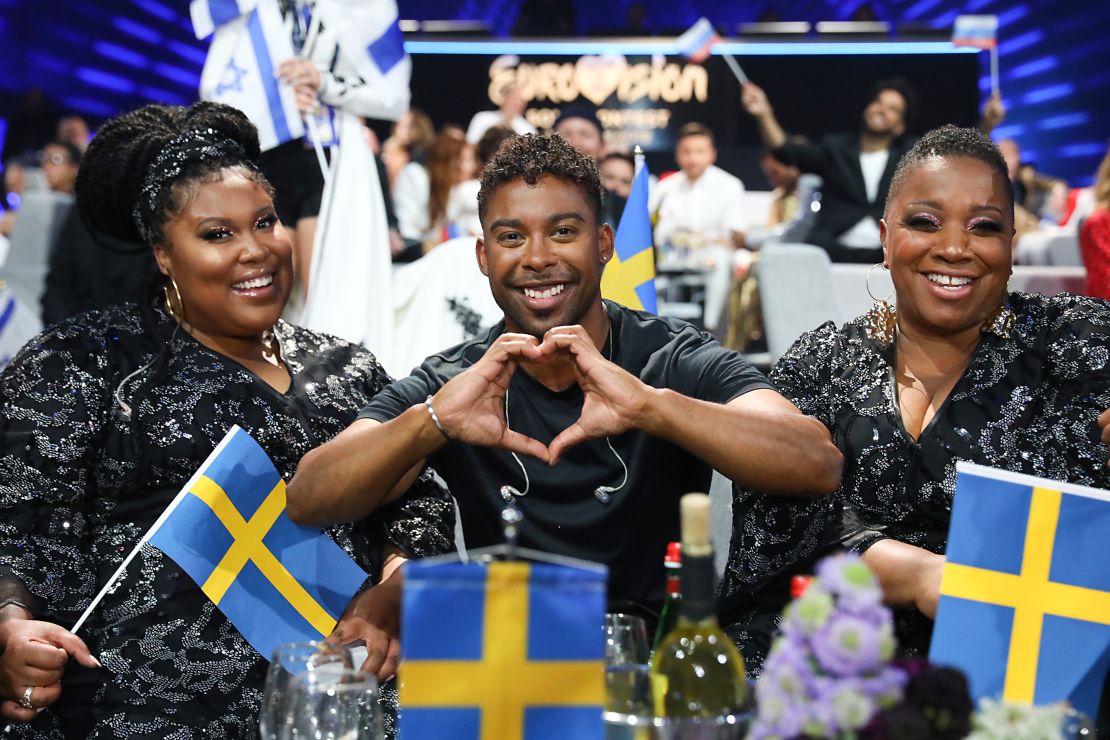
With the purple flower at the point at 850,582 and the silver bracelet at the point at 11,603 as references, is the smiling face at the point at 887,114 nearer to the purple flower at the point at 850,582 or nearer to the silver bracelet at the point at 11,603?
the silver bracelet at the point at 11,603

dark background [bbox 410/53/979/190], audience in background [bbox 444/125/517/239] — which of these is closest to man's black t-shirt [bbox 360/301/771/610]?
audience in background [bbox 444/125/517/239]

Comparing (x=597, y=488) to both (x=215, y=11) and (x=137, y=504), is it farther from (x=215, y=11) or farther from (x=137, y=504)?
(x=215, y=11)

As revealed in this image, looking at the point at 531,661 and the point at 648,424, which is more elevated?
the point at 648,424

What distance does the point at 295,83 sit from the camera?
415 centimetres

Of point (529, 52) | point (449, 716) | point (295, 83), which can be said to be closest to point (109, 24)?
point (529, 52)

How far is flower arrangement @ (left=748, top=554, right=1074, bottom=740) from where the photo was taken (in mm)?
1061

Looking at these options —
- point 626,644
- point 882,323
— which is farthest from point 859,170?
point 626,644

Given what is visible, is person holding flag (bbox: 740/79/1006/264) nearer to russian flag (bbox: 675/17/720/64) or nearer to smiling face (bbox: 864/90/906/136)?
smiling face (bbox: 864/90/906/136)

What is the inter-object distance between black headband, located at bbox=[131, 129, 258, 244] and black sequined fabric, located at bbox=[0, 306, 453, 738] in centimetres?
19

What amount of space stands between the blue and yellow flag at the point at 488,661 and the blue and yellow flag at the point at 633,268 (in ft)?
6.43

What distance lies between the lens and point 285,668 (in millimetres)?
1436

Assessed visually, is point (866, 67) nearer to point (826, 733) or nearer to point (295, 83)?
point (295, 83)

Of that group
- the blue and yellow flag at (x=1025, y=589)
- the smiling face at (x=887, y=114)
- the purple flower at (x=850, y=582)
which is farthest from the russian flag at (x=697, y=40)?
the purple flower at (x=850, y=582)

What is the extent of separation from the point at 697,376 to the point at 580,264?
0.92 feet
